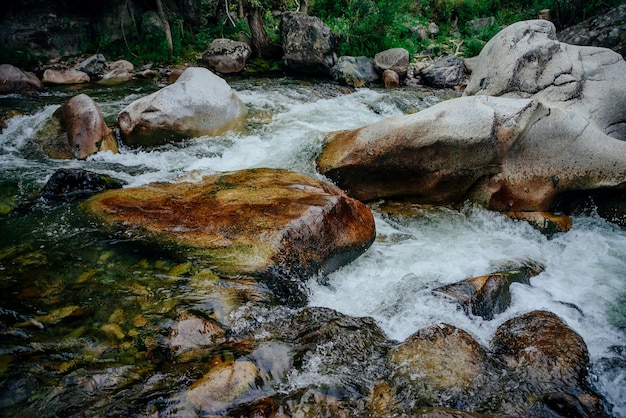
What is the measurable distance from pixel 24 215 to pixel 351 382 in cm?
405

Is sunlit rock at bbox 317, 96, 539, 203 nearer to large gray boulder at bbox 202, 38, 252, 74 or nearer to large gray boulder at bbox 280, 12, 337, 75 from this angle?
large gray boulder at bbox 280, 12, 337, 75

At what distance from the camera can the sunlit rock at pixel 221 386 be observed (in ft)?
7.93

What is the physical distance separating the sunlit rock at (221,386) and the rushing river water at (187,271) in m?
0.32

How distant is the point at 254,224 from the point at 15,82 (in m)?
10.1

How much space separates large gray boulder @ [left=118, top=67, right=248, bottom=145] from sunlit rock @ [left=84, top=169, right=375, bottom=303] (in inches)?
98.1

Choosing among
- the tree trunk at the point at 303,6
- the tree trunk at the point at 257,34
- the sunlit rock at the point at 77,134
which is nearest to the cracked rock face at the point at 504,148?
the sunlit rock at the point at 77,134

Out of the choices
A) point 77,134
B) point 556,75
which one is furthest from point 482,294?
point 77,134

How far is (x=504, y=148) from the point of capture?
5.27 meters

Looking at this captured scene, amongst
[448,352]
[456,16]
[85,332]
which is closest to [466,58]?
[456,16]

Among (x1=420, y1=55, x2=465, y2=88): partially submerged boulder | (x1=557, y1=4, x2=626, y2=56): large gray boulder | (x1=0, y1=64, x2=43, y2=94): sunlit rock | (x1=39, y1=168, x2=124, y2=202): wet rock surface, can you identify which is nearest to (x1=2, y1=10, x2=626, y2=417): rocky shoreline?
(x1=39, y1=168, x2=124, y2=202): wet rock surface

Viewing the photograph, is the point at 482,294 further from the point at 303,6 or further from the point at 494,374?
the point at 303,6

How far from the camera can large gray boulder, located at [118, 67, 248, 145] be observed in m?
7.02

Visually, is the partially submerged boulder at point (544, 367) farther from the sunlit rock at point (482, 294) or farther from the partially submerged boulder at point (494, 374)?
the sunlit rock at point (482, 294)

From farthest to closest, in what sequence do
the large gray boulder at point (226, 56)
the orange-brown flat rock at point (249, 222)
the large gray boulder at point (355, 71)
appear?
the large gray boulder at point (226, 56)
the large gray boulder at point (355, 71)
the orange-brown flat rock at point (249, 222)
